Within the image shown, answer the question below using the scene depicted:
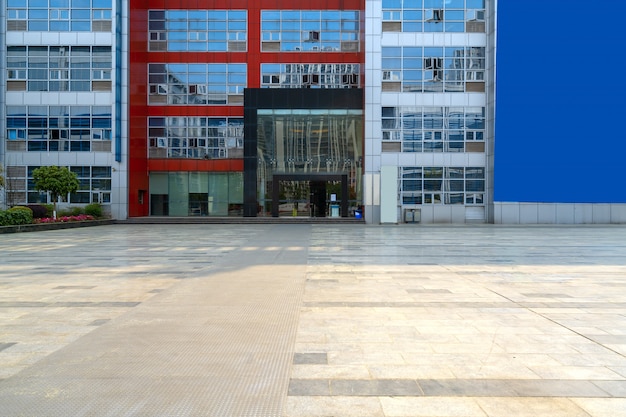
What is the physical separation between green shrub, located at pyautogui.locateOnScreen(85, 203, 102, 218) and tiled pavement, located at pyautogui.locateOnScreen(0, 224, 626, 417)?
25.0 metres

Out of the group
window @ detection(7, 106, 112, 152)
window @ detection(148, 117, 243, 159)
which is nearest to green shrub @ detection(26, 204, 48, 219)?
window @ detection(7, 106, 112, 152)

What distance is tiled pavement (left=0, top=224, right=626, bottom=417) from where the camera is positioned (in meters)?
4.29

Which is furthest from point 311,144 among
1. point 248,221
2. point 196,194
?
point 196,194

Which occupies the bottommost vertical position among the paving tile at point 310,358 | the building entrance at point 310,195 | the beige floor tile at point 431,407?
the beige floor tile at point 431,407

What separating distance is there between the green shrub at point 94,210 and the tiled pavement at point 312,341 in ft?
82.1

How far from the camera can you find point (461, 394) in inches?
175

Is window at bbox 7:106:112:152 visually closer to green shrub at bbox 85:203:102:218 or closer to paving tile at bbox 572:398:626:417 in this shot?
green shrub at bbox 85:203:102:218

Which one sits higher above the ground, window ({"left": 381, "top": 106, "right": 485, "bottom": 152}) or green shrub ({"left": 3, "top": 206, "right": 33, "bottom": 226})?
window ({"left": 381, "top": 106, "right": 485, "bottom": 152})

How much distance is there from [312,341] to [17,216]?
85.9 ft

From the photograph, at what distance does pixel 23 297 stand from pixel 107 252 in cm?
780

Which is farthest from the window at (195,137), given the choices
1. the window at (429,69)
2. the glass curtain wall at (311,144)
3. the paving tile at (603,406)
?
the paving tile at (603,406)

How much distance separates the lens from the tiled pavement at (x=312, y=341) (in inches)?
169

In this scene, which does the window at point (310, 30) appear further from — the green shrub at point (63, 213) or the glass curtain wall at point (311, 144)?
the green shrub at point (63, 213)

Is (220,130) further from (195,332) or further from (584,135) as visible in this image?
(195,332)
